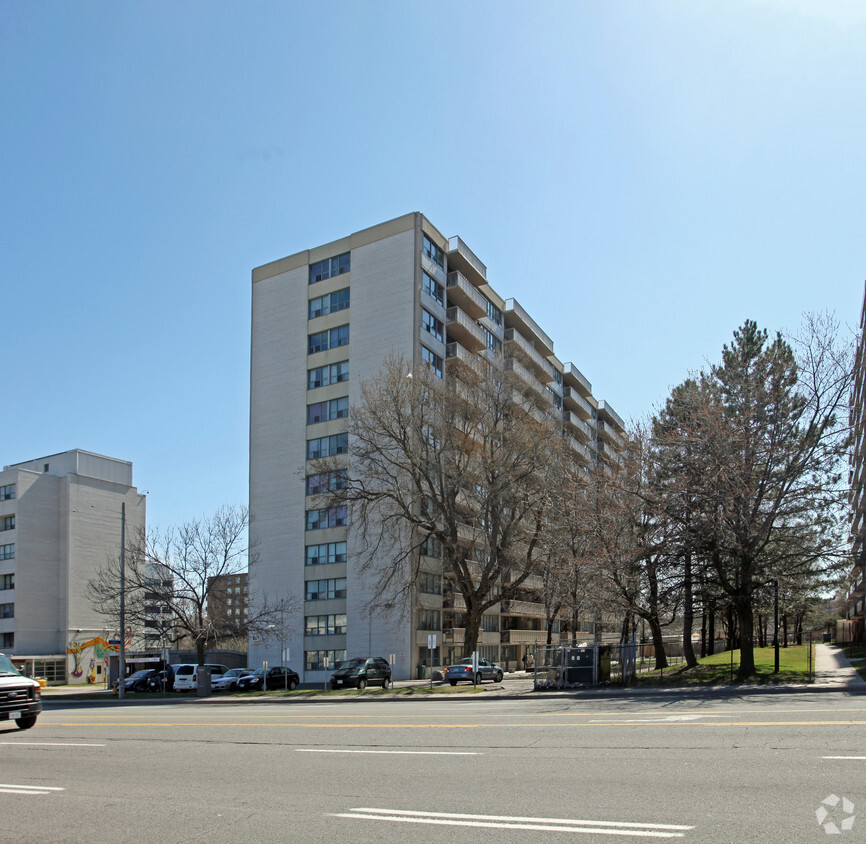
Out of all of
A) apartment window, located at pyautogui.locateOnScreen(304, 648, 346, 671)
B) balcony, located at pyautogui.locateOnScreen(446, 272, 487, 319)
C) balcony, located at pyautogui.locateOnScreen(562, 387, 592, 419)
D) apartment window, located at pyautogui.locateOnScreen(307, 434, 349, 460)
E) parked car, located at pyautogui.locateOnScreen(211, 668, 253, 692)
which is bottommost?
apartment window, located at pyautogui.locateOnScreen(304, 648, 346, 671)

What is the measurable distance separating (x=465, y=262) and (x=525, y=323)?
47.6ft

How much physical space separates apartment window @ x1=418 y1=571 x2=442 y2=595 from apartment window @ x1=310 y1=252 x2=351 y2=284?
23331 millimetres

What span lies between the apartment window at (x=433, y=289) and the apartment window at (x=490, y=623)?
80.6ft

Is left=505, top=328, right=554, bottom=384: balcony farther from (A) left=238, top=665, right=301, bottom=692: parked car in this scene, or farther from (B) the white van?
(B) the white van

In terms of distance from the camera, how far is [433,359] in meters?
58.8

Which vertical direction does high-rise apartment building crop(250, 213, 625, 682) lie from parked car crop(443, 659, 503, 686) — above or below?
above

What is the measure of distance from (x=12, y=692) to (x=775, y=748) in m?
15.7

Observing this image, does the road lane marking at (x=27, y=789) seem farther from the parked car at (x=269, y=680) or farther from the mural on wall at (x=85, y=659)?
the mural on wall at (x=85, y=659)

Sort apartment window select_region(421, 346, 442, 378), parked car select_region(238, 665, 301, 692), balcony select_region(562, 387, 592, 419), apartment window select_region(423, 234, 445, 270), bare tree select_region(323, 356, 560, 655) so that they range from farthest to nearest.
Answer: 1. balcony select_region(562, 387, 592, 419)
2. apartment window select_region(423, 234, 445, 270)
3. apartment window select_region(421, 346, 442, 378)
4. parked car select_region(238, 665, 301, 692)
5. bare tree select_region(323, 356, 560, 655)

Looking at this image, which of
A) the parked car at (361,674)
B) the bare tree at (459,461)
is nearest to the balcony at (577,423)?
the bare tree at (459,461)

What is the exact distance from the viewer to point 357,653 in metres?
53.9

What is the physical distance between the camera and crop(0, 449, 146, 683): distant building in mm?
75188

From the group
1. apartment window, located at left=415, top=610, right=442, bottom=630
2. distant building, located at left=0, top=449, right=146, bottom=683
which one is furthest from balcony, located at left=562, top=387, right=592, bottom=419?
distant building, located at left=0, top=449, right=146, bottom=683

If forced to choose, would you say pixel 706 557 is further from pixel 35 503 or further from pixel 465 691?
pixel 35 503
